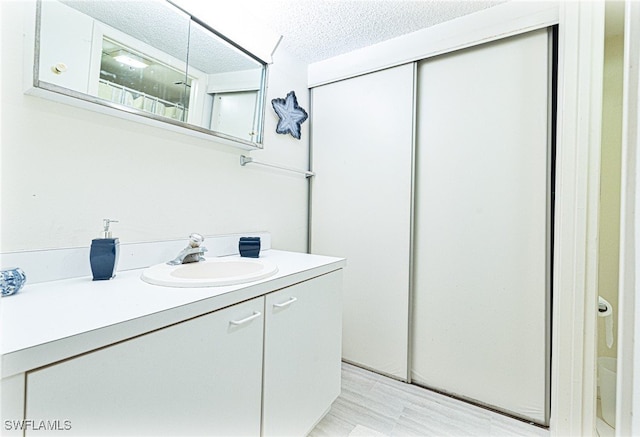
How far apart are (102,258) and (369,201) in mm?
1425

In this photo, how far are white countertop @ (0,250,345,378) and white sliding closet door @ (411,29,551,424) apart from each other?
1.08 metres

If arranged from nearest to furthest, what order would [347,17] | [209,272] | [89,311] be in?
[89,311], [209,272], [347,17]

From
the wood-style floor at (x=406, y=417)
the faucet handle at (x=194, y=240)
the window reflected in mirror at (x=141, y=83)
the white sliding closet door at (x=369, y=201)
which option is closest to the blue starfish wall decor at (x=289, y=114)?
the white sliding closet door at (x=369, y=201)

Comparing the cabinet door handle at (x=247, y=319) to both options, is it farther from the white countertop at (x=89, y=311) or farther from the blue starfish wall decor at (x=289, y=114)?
the blue starfish wall decor at (x=289, y=114)

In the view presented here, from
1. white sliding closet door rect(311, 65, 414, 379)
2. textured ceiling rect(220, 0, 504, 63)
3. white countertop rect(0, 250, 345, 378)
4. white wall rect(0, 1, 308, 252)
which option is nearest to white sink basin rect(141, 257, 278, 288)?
white countertop rect(0, 250, 345, 378)

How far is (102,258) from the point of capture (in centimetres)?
95

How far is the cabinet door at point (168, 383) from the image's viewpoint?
1.85 ft

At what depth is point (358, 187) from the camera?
1.95 metres

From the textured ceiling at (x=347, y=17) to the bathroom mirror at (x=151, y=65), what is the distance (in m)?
0.26

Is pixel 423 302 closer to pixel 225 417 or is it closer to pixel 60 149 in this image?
pixel 225 417

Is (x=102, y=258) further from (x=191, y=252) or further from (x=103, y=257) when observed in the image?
(x=191, y=252)

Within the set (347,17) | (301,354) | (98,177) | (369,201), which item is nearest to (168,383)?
(301,354)

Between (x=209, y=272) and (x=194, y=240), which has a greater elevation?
(x=194, y=240)

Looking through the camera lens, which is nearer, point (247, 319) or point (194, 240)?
point (247, 319)
